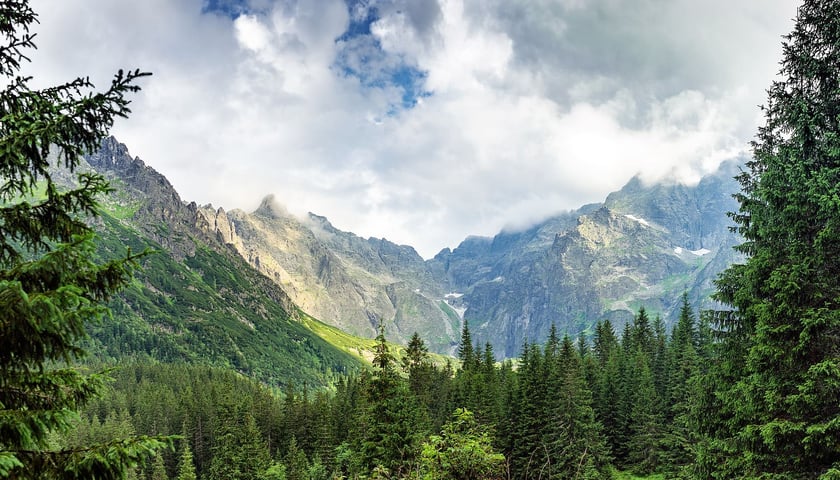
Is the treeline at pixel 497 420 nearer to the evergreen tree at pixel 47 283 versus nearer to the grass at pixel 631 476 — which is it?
Answer: the grass at pixel 631 476

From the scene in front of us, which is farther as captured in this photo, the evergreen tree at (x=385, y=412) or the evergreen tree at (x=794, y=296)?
the evergreen tree at (x=385, y=412)

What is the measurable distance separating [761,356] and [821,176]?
18.3 ft

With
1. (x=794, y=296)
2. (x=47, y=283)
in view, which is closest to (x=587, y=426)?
(x=794, y=296)

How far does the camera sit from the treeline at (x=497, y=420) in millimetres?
27250

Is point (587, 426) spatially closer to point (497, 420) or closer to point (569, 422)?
point (569, 422)

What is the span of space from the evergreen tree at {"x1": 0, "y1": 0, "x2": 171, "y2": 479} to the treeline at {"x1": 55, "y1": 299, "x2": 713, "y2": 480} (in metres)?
5.25

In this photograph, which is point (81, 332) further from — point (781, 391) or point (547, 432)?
point (547, 432)

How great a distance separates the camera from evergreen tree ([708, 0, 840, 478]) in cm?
1270

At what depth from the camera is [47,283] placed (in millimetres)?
6074

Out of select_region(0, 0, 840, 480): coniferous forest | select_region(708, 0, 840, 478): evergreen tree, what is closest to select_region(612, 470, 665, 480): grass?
select_region(0, 0, 840, 480): coniferous forest

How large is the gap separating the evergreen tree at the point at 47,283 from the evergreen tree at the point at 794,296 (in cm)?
1584

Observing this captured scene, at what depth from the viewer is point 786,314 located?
13719 mm

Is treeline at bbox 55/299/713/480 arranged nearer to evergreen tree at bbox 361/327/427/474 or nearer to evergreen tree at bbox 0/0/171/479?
evergreen tree at bbox 361/327/427/474

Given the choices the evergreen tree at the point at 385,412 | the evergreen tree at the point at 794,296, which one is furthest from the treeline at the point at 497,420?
the evergreen tree at the point at 794,296
